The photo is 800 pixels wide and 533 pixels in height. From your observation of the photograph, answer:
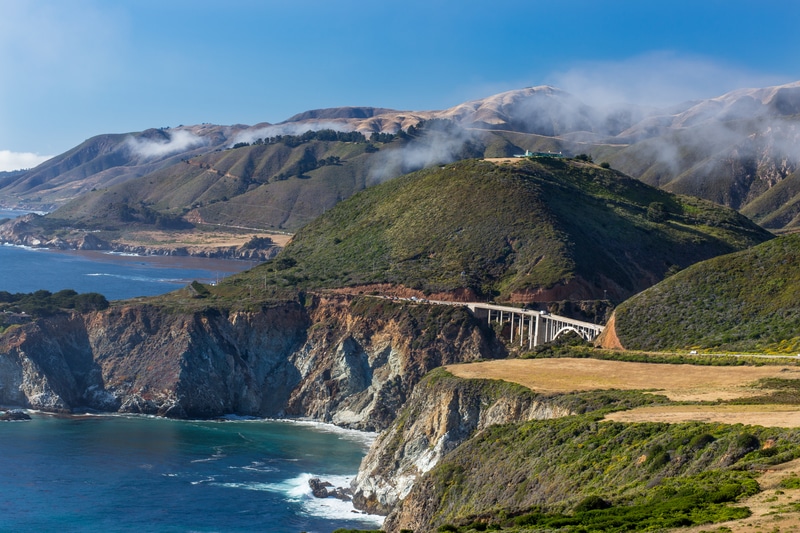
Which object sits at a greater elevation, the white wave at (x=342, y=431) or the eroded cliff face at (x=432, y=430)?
the eroded cliff face at (x=432, y=430)

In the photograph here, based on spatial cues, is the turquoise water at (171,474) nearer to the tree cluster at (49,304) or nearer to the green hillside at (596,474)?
the green hillside at (596,474)

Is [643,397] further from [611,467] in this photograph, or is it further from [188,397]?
[188,397]

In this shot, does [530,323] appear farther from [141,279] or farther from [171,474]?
[141,279]

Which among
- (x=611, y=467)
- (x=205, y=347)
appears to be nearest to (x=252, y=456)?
(x=205, y=347)

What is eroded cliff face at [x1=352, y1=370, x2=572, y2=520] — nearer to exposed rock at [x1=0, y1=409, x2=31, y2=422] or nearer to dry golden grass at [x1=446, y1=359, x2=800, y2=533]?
dry golden grass at [x1=446, y1=359, x2=800, y2=533]

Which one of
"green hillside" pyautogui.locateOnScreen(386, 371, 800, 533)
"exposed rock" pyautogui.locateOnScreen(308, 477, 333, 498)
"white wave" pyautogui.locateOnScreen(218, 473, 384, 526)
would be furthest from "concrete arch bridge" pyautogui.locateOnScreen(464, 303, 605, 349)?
"exposed rock" pyautogui.locateOnScreen(308, 477, 333, 498)

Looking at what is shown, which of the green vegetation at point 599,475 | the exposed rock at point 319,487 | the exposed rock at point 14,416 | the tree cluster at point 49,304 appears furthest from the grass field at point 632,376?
the tree cluster at point 49,304

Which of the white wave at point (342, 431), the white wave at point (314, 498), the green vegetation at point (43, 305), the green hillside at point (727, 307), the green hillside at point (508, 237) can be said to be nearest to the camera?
the white wave at point (314, 498)
